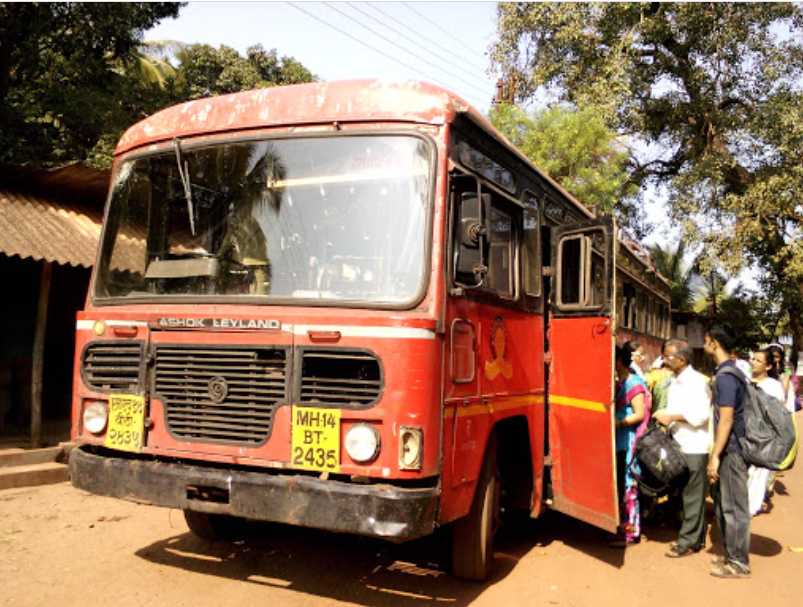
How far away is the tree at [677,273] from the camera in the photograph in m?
25.8

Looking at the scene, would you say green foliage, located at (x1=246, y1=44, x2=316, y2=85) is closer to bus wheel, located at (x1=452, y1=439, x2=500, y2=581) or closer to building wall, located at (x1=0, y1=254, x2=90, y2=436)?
building wall, located at (x1=0, y1=254, x2=90, y2=436)

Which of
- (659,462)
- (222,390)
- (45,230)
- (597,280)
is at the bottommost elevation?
(659,462)

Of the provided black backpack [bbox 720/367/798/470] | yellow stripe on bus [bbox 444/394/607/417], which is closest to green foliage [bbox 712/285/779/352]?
black backpack [bbox 720/367/798/470]

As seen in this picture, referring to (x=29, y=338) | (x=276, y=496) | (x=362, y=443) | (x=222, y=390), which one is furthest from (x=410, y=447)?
(x=29, y=338)

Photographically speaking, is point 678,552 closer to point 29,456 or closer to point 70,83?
point 29,456

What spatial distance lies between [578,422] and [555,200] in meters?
1.94

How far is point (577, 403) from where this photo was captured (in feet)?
17.4

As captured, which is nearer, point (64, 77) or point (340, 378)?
point (340, 378)

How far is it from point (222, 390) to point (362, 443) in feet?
2.81

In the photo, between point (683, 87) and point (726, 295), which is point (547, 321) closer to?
point (683, 87)

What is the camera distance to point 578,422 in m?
5.27

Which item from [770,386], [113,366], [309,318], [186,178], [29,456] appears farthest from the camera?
[29,456]

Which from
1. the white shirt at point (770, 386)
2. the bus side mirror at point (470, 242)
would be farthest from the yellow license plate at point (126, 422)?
the white shirt at point (770, 386)

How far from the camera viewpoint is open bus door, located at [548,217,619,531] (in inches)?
195
